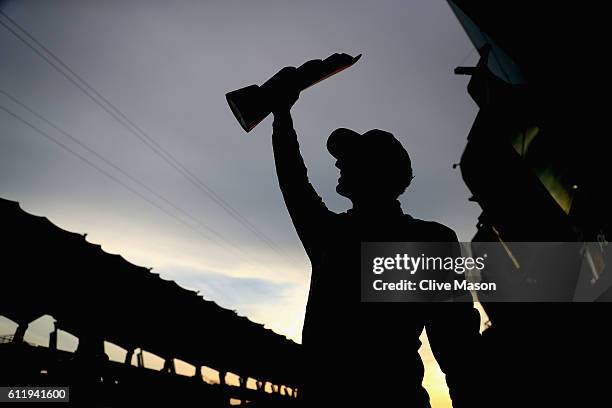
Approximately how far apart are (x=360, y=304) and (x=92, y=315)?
17.3 feet

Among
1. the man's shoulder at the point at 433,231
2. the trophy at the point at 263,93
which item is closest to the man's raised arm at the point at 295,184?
the trophy at the point at 263,93

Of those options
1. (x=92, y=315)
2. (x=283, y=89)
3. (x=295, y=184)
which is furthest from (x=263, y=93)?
(x=92, y=315)

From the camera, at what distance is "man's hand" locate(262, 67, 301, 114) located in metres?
1.54

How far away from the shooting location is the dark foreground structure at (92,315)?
11.0 ft

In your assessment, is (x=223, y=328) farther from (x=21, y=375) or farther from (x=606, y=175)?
(x=606, y=175)

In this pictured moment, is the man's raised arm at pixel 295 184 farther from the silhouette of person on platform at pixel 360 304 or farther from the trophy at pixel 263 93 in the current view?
the trophy at pixel 263 93

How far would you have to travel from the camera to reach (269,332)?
400 inches

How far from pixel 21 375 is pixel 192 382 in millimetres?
2605

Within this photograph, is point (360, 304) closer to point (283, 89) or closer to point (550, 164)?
point (283, 89)

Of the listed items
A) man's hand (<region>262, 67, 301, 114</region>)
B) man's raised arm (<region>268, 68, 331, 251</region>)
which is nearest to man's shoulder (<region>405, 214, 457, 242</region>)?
man's raised arm (<region>268, 68, 331, 251</region>)

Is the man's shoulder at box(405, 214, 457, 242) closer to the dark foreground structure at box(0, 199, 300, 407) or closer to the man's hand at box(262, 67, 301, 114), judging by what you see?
the man's hand at box(262, 67, 301, 114)

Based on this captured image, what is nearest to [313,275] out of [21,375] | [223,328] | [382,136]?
[382,136]

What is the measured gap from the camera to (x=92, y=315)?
505 cm

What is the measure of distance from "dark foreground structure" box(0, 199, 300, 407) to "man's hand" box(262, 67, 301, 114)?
2691 millimetres
